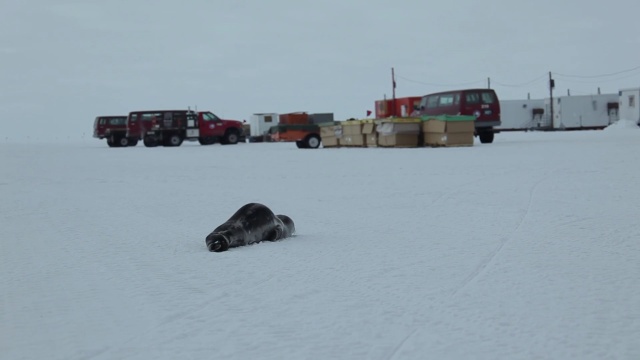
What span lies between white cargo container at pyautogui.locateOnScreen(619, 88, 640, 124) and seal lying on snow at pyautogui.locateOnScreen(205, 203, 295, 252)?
4362 cm

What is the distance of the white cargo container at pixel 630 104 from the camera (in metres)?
45.3

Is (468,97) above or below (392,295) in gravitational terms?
above

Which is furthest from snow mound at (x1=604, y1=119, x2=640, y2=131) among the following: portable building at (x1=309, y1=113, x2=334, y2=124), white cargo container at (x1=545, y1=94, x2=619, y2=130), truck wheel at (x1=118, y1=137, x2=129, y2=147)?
truck wheel at (x1=118, y1=137, x2=129, y2=147)

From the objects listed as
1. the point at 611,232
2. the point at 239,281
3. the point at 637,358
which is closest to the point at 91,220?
the point at 239,281

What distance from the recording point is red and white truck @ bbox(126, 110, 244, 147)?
39344mm

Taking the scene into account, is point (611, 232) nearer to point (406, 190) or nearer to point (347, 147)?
point (406, 190)

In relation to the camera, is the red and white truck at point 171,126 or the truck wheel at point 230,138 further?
the truck wheel at point 230,138

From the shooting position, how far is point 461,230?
6.68m

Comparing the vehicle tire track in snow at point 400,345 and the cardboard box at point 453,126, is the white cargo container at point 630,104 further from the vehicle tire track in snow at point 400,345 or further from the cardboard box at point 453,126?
the vehicle tire track in snow at point 400,345

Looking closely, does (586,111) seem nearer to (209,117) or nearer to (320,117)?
(320,117)

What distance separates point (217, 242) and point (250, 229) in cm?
44

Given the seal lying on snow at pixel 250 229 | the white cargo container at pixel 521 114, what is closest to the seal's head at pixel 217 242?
the seal lying on snow at pixel 250 229

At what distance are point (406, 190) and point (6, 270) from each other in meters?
6.38

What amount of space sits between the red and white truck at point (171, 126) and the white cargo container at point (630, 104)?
84.2ft
